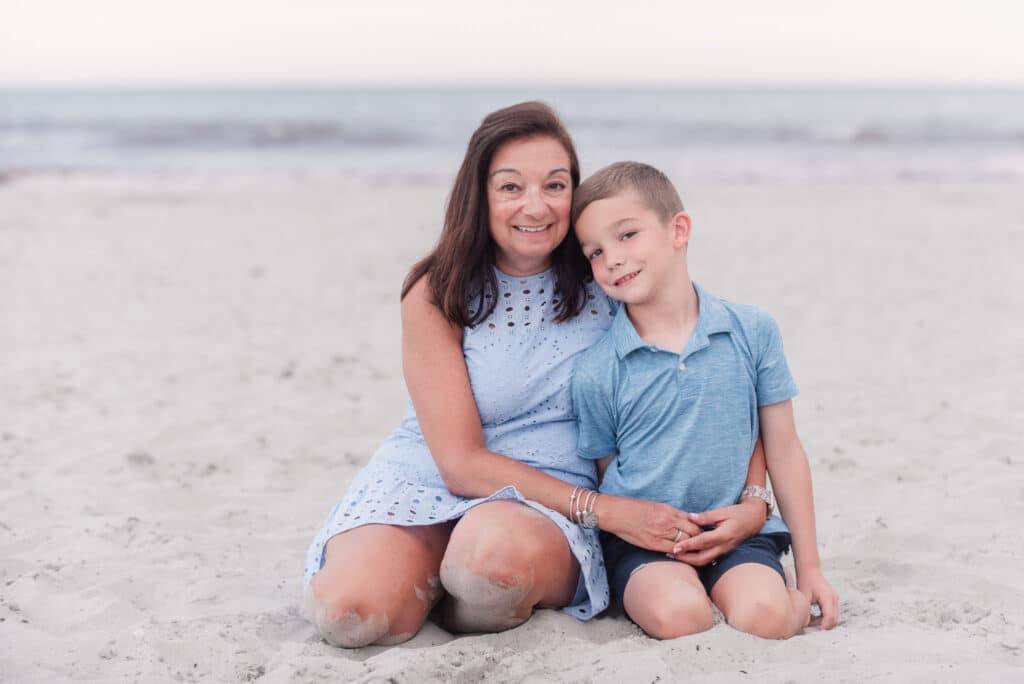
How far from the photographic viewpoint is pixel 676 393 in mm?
2559

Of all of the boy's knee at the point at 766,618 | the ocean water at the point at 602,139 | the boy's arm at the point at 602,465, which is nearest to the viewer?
the boy's knee at the point at 766,618

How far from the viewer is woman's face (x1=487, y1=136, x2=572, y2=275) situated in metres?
2.64

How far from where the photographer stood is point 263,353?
5.41 m

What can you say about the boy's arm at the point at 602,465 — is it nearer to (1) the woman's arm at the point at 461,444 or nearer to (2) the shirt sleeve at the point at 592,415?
(2) the shirt sleeve at the point at 592,415

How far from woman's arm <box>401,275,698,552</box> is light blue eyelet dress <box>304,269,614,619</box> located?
2.4 inches

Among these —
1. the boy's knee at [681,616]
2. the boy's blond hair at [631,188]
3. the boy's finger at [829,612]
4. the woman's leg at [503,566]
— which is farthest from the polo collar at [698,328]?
the boy's finger at [829,612]

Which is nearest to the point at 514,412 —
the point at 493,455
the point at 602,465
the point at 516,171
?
the point at 493,455

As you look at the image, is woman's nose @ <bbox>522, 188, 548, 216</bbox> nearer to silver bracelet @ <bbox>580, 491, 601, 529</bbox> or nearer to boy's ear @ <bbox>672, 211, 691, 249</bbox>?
boy's ear @ <bbox>672, 211, 691, 249</bbox>

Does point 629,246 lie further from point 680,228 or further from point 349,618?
point 349,618

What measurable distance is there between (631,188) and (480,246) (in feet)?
1.47

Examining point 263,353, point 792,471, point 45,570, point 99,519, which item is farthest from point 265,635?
point 263,353

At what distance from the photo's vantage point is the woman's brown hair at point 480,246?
265 cm

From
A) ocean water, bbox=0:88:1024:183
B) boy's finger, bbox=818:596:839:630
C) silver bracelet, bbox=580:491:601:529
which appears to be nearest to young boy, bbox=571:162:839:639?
boy's finger, bbox=818:596:839:630

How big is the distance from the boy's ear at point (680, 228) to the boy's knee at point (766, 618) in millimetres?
950
